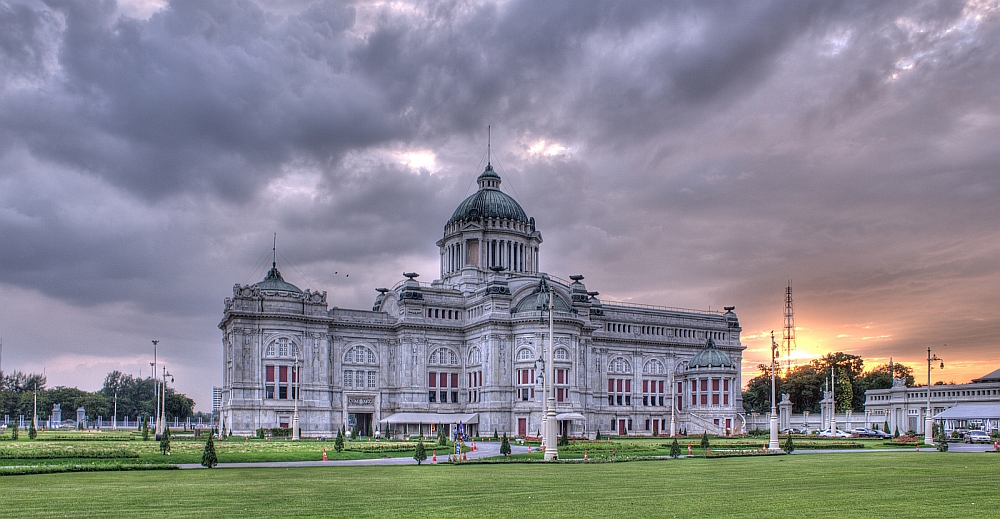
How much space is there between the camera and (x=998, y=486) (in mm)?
30641

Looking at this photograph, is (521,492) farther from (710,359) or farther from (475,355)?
(710,359)

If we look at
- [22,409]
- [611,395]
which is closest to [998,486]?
[611,395]

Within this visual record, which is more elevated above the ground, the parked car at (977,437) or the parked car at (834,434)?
the parked car at (977,437)

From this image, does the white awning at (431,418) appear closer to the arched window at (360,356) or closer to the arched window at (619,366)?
the arched window at (360,356)

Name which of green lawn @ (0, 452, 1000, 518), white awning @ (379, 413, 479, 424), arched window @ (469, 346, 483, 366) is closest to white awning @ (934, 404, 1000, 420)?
arched window @ (469, 346, 483, 366)

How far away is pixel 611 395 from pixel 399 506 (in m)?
98.6

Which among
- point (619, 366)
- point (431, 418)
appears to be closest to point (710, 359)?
point (619, 366)

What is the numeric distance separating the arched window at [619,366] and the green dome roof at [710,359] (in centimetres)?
830

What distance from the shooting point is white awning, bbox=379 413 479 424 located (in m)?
103

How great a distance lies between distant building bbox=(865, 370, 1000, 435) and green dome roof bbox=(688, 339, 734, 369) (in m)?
18.2

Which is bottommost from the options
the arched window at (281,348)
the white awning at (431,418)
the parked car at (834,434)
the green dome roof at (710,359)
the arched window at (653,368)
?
the parked car at (834,434)

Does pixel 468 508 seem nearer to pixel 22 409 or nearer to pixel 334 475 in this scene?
pixel 334 475

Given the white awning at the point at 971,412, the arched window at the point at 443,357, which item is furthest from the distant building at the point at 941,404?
the arched window at the point at 443,357

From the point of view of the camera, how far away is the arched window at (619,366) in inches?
4766
